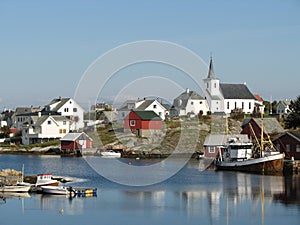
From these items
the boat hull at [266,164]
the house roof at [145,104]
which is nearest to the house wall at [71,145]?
the house roof at [145,104]

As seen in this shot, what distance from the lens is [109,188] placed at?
103ft

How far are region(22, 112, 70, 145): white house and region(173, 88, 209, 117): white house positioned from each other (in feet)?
47.2

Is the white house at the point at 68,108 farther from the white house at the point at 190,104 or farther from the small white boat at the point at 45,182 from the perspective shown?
the small white boat at the point at 45,182

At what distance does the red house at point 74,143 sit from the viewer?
194 feet

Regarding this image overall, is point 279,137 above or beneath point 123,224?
above

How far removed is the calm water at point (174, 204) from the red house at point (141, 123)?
85.8 feet

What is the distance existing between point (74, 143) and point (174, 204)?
33781 millimetres

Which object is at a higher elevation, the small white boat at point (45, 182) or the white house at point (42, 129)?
the white house at point (42, 129)

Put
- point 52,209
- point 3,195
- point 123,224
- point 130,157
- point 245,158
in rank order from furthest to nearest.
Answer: point 130,157 < point 245,158 < point 3,195 < point 52,209 < point 123,224

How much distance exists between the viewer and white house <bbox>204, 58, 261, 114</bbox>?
76.7 meters

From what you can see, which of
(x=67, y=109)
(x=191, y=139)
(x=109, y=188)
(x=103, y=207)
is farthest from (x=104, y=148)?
(x=103, y=207)

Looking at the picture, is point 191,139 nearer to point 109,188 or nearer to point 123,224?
point 109,188

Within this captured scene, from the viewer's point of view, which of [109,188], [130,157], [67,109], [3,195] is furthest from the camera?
[67,109]

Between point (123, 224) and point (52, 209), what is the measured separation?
12.8 feet
